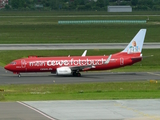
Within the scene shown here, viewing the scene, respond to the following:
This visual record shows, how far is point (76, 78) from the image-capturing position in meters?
56.9

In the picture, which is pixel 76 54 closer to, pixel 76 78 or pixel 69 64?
pixel 69 64

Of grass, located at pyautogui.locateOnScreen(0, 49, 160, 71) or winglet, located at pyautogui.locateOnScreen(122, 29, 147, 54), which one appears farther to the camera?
grass, located at pyautogui.locateOnScreen(0, 49, 160, 71)

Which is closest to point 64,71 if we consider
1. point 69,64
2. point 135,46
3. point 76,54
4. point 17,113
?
point 69,64

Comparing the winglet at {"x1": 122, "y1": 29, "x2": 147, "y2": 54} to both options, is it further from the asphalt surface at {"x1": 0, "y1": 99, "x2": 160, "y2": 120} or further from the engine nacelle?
the asphalt surface at {"x1": 0, "y1": 99, "x2": 160, "y2": 120}

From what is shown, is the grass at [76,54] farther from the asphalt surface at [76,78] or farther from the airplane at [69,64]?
the asphalt surface at [76,78]

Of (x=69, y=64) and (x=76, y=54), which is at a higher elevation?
(x=69, y=64)

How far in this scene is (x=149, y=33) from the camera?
117 m

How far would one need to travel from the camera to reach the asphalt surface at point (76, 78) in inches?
2106

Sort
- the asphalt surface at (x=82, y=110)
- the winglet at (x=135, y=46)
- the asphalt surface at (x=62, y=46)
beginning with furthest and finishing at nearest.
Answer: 1. the asphalt surface at (x=62, y=46)
2. the winglet at (x=135, y=46)
3. the asphalt surface at (x=82, y=110)

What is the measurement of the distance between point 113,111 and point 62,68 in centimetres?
2987

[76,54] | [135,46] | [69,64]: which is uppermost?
[135,46]

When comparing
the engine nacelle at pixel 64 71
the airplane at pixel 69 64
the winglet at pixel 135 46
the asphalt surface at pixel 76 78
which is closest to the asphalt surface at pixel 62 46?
the asphalt surface at pixel 76 78

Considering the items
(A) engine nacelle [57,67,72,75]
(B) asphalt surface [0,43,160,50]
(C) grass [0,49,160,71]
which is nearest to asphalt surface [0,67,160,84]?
(A) engine nacelle [57,67,72,75]

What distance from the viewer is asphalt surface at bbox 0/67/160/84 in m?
53.5
